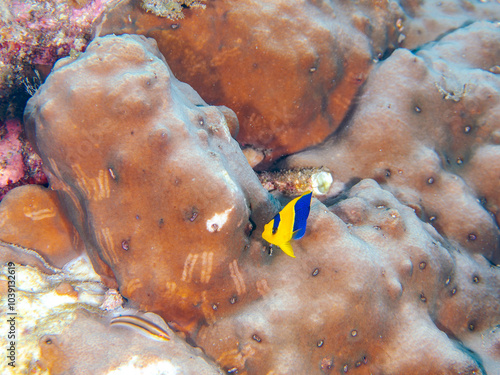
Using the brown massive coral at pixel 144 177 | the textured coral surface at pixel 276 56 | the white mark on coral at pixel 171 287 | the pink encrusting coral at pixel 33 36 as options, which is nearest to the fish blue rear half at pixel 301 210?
the brown massive coral at pixel 144 177

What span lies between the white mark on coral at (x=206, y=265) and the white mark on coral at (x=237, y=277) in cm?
17

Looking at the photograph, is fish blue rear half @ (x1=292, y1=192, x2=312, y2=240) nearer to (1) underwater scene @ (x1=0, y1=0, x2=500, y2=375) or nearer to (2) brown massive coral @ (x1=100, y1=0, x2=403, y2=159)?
(1) underwater scene @ (x1=0, y1=0, x2=500, y2=375)

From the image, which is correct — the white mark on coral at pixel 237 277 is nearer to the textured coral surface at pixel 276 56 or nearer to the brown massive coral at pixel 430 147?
the brown massive coral at pixel 430 147

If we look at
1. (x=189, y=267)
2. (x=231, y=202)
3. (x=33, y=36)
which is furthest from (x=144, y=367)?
(x=33, y=36)

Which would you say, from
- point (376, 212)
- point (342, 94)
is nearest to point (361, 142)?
point (342, 94)

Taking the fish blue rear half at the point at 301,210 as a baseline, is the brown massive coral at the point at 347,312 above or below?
below

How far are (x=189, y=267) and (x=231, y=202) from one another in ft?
1.93

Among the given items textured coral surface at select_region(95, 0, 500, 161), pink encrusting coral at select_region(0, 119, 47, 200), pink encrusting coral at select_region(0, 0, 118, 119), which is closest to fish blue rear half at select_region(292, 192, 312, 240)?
textured coral surface at select_region(95, 0, 500, 161)

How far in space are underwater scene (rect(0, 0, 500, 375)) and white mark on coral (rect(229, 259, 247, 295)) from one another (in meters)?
0.02

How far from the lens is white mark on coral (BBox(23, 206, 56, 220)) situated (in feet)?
8.65

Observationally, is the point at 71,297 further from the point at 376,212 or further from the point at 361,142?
the point at 361,142

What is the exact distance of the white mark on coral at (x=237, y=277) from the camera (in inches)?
94.0

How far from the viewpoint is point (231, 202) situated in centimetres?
222

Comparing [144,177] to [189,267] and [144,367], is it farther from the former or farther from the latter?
[144,367]
